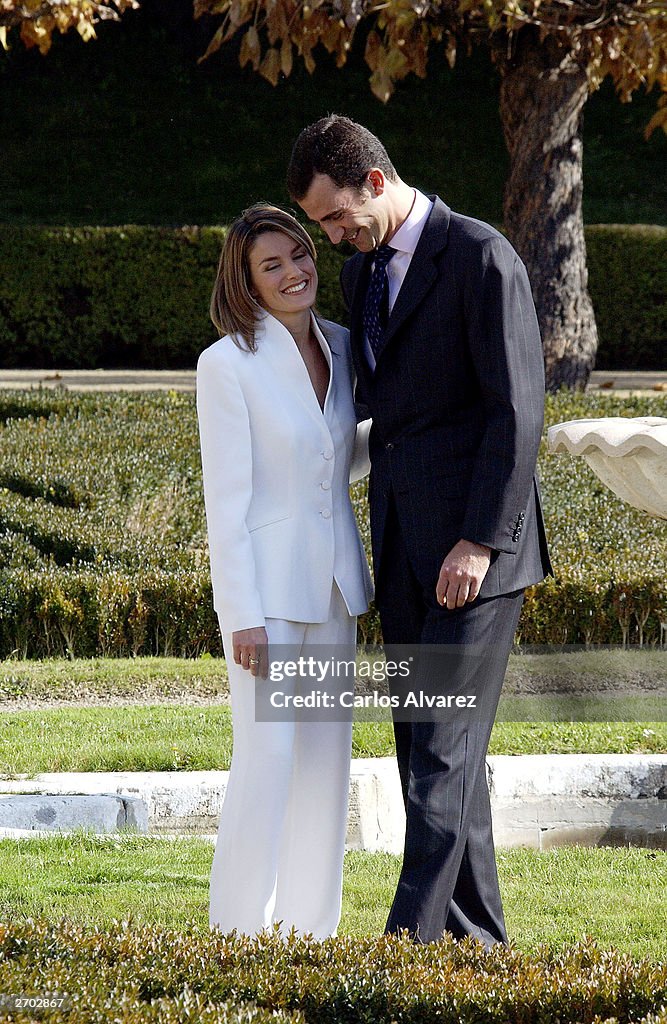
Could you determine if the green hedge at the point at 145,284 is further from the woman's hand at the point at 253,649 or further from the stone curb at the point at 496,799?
the woman's hand at the point at 253,649

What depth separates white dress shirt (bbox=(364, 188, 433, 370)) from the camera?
2.96 m

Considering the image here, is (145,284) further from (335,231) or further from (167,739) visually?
(335,231)

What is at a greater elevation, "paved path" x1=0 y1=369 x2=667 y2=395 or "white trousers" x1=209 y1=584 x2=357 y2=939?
"white trousers" x1=209 y1=584 x2=357 y2=939

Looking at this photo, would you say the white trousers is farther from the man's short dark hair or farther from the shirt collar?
the man's short dark hair

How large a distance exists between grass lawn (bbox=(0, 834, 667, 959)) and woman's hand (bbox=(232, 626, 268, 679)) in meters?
0.72

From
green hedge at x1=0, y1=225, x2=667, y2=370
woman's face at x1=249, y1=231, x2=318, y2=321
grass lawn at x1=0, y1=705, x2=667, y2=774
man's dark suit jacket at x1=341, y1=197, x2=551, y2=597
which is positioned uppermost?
woman's face at x1=249, y1=231, x2=318, y2=321

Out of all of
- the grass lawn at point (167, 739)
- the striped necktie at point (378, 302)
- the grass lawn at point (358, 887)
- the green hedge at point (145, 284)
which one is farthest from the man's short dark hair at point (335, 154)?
the green hedge at point (145, 284)

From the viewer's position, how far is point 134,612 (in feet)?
20.4

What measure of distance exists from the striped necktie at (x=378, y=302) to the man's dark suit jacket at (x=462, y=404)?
0.08m

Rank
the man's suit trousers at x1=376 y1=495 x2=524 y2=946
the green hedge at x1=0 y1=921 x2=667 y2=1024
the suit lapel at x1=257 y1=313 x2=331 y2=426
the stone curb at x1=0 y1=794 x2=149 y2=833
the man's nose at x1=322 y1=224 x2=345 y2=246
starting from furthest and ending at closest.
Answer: the stone curb at x1=0 y1=794 x2=149 y2=833
the suit lapel at x1=257 y1=313 x2=331 y2=426
the man's nose at x1=322 y1=224 x2=345 y2=246
the man's suit trousers at x1=376 y1=495 x2=524 y2=946
the green hedge at x1=0 y1=921 x2=667 y2=1024

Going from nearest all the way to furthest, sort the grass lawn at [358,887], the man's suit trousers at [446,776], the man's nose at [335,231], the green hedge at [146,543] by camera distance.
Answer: the man's suit trousers at [446,776], the man's nose at [335,231], the grass lawn at [358,887], the green hedge at [146,543]

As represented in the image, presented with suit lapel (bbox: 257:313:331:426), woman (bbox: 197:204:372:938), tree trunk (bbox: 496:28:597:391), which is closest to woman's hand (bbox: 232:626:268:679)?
woman (bbox: 197:204:372:938)

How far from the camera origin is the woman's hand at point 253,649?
287cm

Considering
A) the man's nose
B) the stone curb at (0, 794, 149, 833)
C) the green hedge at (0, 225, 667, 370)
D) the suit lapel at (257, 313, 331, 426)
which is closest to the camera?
the man's nose
